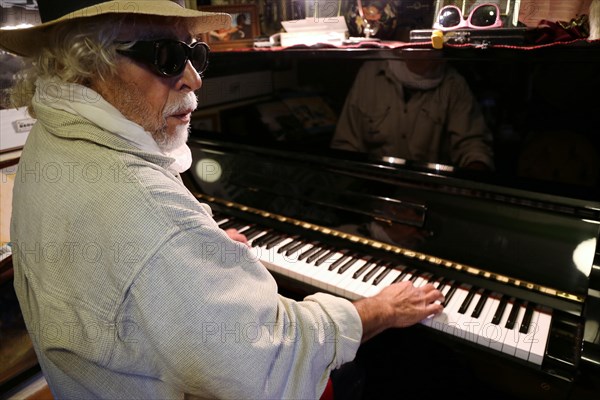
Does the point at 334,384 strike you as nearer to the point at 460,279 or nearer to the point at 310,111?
the point at 460,279

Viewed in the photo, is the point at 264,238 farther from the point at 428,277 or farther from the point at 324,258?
the point at 428,277

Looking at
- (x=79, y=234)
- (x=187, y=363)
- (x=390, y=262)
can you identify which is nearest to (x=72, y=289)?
(x=79, y=234)

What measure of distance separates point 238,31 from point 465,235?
1.54 metres

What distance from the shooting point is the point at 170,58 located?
1.02 meters

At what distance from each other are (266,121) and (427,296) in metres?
1.23

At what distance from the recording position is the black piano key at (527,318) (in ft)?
4.11

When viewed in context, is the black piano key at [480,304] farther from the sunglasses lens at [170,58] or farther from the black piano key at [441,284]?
the sunglasses lens at [170,58]

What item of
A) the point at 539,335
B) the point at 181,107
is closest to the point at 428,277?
the point at 539,335

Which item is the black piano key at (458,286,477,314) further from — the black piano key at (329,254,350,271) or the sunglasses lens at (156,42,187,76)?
the sunglasses lens at (156,42,187,76)

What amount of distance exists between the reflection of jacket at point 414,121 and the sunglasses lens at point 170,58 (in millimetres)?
946

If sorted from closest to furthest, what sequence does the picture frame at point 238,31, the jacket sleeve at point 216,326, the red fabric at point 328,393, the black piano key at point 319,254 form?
the jacket sleeve at point 216,326
the red fabric at point 328,393
the black piano key at point 319,254
the picture frame at point 238,31

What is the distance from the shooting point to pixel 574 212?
1273 millimetres

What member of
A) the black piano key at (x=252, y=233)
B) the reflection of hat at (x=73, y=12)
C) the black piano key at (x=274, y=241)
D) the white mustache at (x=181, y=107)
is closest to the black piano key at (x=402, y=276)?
the black piano key at (x=274, y=241)

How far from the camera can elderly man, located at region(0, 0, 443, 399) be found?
2.81 ft
